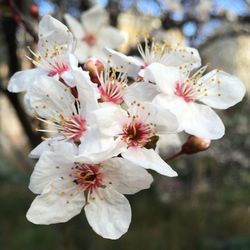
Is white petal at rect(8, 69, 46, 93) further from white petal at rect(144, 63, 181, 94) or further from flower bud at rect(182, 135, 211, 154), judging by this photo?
flower bud at rect(182, 135, 211, 154)

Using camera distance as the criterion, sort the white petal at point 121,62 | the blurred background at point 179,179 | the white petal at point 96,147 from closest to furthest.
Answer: the white petal at point 96,147
the white petal at point 121,62
the blurred background at point 179,179


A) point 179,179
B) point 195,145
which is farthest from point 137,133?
point 179,179

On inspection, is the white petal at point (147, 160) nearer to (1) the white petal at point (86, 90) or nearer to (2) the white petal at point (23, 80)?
(1) the white petal at point (86, 90)

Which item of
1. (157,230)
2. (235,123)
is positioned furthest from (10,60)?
(235,123)

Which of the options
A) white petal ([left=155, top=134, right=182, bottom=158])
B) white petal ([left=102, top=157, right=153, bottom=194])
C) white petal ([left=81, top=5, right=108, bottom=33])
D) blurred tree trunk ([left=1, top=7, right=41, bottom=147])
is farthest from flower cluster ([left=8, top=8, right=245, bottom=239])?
blurred tree trunk ([left=1, top=7, right=41, bottom=147])

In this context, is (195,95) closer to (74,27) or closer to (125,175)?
(125,175)

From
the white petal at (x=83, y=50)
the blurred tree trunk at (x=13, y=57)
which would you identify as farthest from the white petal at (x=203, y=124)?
the blurred tree trunk at (x=13, y=57)
